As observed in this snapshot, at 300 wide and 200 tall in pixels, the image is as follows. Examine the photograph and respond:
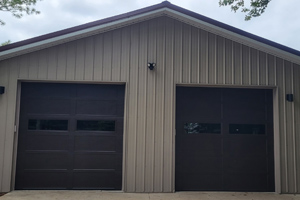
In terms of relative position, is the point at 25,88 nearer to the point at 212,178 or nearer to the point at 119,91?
the point at 119,91

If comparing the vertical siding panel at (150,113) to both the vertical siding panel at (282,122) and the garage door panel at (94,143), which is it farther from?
the vertical siding panel at (282,122)

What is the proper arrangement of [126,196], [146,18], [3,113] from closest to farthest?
[126,196]
[3,113]
[146,18]

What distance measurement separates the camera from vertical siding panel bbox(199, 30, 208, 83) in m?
5.69

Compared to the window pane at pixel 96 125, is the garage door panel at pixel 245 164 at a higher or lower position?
lower

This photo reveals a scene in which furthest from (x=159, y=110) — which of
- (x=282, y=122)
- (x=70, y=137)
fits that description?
(x=282, y=122)

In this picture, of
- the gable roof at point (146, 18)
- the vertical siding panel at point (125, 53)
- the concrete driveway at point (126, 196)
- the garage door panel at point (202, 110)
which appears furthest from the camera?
the garage door panel at point (202, 110)

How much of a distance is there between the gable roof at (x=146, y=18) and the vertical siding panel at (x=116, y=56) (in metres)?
0.20

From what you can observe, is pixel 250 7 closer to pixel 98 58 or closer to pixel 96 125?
pixel 98 58

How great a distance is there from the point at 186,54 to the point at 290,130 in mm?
3019

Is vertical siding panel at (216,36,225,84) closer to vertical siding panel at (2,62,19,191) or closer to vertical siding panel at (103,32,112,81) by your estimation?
vertical siding panel at (103,32,112,81)

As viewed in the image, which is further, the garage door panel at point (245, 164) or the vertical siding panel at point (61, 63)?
the garage door panel at point (245, 164)

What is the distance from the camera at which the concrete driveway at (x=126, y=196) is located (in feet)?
16.1

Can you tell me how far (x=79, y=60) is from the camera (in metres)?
5.54

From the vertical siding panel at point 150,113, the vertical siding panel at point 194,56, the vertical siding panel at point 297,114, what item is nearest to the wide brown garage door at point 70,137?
the vertical siding panel at point 150,113
